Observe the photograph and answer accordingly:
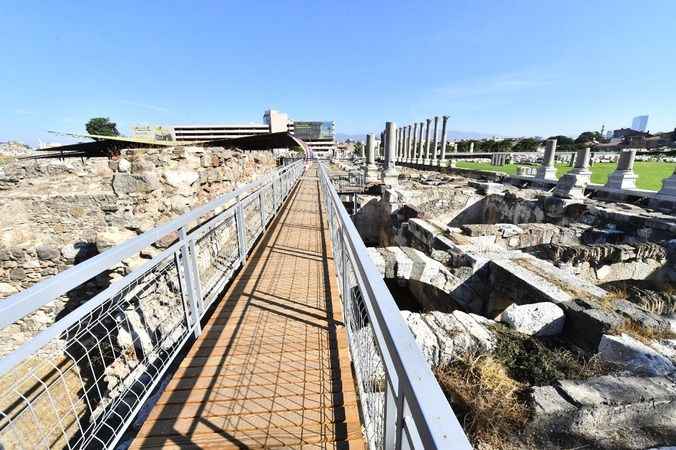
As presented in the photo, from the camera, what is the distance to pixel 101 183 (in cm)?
660

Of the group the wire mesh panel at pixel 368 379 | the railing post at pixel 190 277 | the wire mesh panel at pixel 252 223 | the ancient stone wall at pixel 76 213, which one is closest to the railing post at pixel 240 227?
the wire mesh panel at pixel 252 223

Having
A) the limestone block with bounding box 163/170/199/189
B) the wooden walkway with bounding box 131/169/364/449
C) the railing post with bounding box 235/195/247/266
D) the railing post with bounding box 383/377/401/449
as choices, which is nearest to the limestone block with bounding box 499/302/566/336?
the wooden walkway with bounding box 131/169/364/449

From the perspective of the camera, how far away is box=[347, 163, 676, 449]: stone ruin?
3010 millimetres

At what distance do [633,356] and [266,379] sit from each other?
4236mm

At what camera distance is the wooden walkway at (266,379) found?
6.81 feet

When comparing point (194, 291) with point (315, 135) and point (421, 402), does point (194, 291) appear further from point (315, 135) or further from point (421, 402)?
point (315, 135)

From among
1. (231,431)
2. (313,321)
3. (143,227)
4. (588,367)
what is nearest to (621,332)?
(588,367)

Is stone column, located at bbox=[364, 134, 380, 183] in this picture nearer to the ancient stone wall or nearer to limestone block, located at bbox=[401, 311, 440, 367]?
the ancient stone wall

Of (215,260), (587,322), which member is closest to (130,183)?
(215,260)

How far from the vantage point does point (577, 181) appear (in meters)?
11.2

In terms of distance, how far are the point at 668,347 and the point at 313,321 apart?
14.6 feet

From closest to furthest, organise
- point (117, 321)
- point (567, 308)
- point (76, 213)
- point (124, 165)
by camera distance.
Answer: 1. point (117, 321)
2. point (567, 308)
3. point (76, 213)
4. point (124, 165)

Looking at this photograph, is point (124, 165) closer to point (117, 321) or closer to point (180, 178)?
point (180, 178)

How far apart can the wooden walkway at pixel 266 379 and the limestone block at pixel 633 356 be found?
11.2 feet
